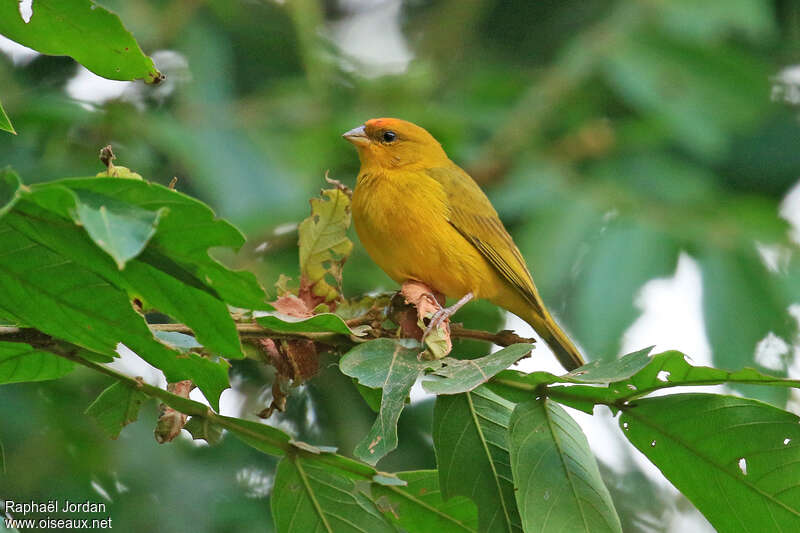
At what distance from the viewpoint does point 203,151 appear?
15.3 ft

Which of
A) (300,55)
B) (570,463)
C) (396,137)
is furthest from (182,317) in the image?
(300,55)

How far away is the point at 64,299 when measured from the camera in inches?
64.1

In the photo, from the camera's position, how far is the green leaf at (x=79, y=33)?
1.77 meters

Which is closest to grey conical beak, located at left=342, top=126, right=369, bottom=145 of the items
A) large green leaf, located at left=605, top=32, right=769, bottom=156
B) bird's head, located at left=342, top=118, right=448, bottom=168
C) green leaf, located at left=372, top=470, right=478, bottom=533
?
bird's head, located at left=342, top=118, right=448, bottom=168

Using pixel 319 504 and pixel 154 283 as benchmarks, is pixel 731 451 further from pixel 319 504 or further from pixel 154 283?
pixel 154 283

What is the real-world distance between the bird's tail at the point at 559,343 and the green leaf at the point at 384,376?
204cm

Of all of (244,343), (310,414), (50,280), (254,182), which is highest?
(50,280)

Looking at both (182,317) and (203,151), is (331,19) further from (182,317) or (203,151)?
(182,317)

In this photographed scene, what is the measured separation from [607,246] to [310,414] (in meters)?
1.63

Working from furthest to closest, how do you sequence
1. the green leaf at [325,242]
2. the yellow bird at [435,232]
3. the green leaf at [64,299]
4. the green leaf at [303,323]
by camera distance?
the yellow bird at [435,232]
the green leaf at [325,242]
the green leaf at [303,323]
the green leaf at [64,299]

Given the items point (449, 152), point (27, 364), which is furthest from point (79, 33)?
point (449, 152)

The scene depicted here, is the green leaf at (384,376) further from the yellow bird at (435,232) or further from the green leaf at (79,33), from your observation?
the yellow bird at (435,232)

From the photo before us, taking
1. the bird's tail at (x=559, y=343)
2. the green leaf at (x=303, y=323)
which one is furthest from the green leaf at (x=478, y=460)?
the bird's tail at (x=559, y=343)

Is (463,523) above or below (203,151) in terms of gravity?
above
